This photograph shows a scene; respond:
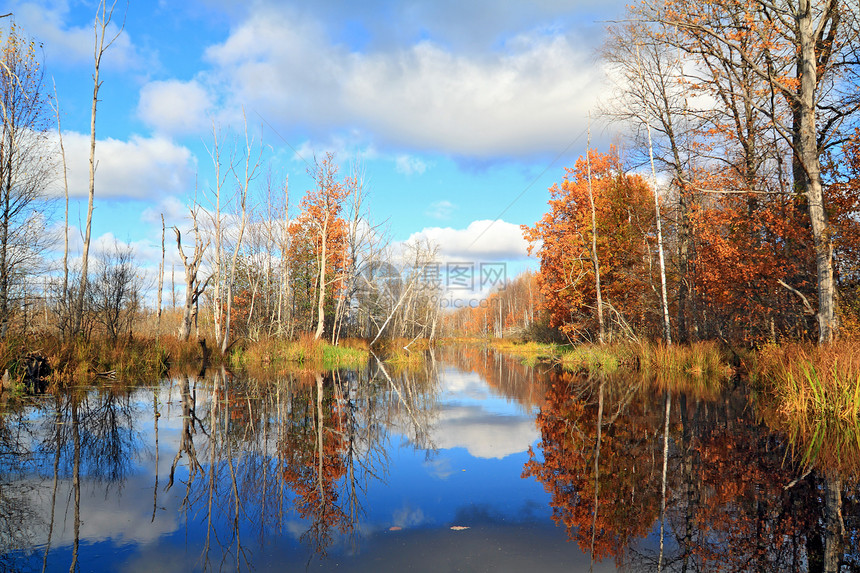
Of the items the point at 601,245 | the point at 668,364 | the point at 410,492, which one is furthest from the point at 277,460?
the point at 601,245

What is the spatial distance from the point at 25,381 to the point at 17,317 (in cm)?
662

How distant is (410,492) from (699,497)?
2.70 metres

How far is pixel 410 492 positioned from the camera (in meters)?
5.00

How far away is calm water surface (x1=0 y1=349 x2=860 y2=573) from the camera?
11.2ft

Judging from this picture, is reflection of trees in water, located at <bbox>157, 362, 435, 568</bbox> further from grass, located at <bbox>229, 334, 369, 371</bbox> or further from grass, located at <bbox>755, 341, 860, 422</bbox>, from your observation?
grass, located at <bbox>229, 334, 369, 371</bbox>

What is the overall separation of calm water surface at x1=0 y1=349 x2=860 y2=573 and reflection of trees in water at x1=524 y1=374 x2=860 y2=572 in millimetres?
20

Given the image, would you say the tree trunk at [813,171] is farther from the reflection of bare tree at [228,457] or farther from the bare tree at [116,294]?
the bare tree at [116,294]

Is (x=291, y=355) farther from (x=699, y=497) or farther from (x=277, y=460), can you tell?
(x=699, y=497)

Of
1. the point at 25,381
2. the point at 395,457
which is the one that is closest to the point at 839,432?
the point at 395,457

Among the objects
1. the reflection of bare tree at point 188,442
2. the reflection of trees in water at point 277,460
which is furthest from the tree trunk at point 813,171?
the reflection of bare tree at point 188,442

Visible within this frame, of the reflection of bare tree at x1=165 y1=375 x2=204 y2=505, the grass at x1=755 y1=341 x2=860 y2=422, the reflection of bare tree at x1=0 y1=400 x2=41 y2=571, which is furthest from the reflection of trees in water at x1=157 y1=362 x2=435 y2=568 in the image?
the grass at x1=755 y1=341 x2=860 y2=422

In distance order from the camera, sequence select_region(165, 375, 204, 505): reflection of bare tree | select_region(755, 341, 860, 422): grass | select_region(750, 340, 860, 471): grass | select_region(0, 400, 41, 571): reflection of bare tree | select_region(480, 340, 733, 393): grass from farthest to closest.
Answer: select_region(480, 340, 733, 393): grass
select_region(755, 341, 860, 422): grass
select_region(750, 340, 860, 471): grass
select_region(165, 375, 204, 505): reflection of bare tree
select_region(0, 400, 41, 571): reflection of bare tree

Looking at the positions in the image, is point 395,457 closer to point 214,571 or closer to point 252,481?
point 252,481

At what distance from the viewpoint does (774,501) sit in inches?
173
